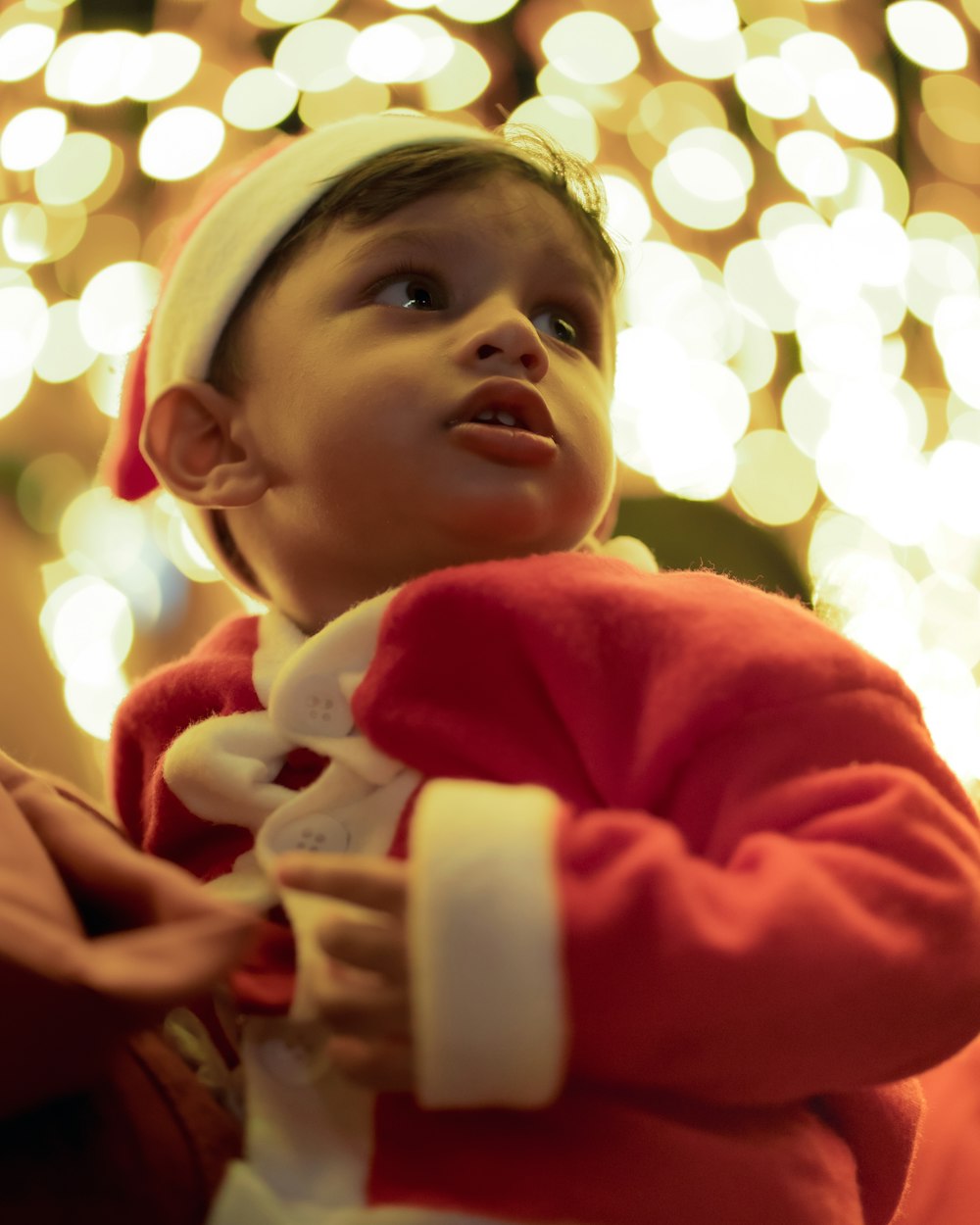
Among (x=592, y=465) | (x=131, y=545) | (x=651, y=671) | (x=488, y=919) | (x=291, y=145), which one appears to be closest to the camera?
(x=488, y=919)

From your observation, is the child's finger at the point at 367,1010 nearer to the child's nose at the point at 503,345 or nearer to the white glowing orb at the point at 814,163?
the child's nose at the point at 503,345

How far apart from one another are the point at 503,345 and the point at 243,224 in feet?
1.07

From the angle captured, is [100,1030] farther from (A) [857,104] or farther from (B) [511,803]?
(A) [857,104]

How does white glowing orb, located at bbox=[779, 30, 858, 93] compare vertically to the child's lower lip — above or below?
above

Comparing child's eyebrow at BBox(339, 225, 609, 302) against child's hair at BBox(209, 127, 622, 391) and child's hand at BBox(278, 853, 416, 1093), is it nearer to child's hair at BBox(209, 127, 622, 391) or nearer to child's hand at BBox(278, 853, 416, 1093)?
child's hair at BBox(209, 127, 622, 391)

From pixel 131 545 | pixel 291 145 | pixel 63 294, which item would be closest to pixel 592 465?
pixel 291 145

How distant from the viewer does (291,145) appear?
1126mm

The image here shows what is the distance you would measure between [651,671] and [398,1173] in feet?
0.93

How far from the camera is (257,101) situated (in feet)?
6.59

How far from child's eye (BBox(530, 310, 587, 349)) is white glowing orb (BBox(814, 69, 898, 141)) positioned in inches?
52.0

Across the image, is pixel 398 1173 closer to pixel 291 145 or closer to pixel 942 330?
pixel 291 145

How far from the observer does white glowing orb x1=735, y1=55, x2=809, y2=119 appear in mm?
2090

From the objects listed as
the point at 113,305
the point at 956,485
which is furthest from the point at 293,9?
the point at 956,485

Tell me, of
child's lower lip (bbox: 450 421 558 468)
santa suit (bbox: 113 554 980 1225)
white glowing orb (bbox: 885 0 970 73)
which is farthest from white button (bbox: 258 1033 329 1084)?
white glowing orb (bbox: 885 0 970 73)
